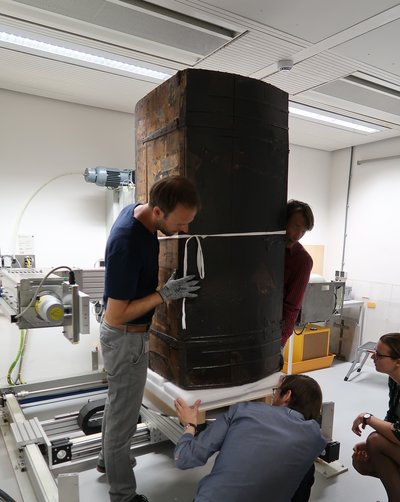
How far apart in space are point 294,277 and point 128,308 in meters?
0.92

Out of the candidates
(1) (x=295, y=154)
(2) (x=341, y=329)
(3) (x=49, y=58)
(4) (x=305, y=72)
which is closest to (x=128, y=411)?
(3) (x=49, y=58)

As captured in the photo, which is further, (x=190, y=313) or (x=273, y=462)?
(x=190, y=313)

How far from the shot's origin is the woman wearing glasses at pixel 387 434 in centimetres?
183

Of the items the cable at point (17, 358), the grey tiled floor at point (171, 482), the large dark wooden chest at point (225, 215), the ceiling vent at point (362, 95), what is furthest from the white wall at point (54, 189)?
the large dark wooden chest at point (225, 215)

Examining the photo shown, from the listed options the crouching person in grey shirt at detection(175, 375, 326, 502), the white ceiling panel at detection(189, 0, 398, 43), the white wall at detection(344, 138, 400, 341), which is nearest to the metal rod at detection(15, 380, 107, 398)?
the crouching person in grey shirt at detection(175, 375, 326, 502)

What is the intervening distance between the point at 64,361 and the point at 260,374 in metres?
2.37

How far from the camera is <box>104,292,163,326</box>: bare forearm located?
56.9 inches

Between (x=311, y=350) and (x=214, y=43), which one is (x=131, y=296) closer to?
(x=214, y=43)

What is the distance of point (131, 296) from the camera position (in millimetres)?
1438

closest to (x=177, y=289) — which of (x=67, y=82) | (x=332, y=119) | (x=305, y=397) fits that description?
(x=305, y=397)

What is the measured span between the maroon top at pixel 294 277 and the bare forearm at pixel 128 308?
2.56ft

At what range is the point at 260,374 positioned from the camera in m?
1.66

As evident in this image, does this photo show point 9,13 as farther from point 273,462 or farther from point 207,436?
point 273,462

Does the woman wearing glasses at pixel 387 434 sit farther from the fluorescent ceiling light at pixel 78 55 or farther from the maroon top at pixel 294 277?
the fluorescent ceiling light at pixel 78 55
